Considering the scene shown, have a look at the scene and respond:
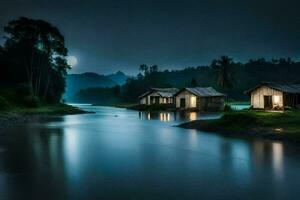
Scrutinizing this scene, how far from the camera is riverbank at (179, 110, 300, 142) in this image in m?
26.1

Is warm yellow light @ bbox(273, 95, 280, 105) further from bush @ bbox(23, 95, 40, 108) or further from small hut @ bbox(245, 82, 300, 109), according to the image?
bush @ bbox(23, 95, 40, 108)

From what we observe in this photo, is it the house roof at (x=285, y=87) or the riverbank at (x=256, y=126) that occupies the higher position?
the house roof at (x=285, y=87)

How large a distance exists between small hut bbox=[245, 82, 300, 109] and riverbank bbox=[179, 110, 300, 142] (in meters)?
16.6

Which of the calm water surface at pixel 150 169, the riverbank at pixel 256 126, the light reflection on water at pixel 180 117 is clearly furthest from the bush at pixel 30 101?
the riverbank at pixel 256 126

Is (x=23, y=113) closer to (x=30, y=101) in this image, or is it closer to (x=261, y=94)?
(x=30, y=101)

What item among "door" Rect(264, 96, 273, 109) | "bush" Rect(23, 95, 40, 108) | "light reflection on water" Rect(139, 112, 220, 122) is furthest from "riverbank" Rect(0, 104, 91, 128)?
"door" Rect(264, 96, 273, 109)

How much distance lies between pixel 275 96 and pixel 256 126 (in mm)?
23496

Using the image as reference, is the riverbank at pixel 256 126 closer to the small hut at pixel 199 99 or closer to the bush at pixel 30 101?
the small hut at pixel 199 99

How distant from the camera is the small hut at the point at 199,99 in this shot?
70312 mm

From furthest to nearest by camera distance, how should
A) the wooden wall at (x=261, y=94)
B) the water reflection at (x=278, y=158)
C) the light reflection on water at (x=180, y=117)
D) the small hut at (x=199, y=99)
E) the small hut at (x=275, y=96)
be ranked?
the small hut at (x=199, y=99) → the light reflection on water at (x=180, y=117) → the wooden wall at (x=261, y=94) → the small hut at (x=275, y=96) → the water reflection at (x=278, y=158)

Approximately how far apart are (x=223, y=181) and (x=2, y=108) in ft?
163

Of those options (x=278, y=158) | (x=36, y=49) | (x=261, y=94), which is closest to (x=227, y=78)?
(x=261, y=94)

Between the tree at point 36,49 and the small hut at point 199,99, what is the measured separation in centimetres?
2933

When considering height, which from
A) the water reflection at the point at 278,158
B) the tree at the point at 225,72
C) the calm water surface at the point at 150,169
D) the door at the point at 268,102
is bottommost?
the calm water surface at the point at 150,169
